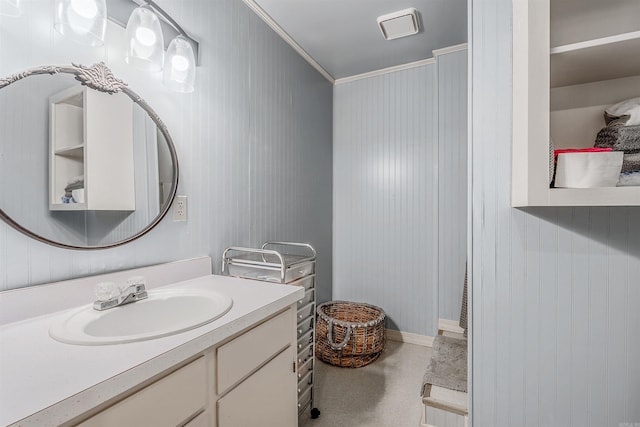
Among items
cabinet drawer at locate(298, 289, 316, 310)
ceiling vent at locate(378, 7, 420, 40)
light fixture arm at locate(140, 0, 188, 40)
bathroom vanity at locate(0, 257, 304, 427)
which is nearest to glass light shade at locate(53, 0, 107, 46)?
light fixture arm at locate(140, 0, 188, 40)

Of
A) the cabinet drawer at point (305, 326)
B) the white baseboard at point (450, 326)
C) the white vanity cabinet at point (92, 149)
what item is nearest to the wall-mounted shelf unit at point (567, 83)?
the cabinet drawer at point (305, 326)

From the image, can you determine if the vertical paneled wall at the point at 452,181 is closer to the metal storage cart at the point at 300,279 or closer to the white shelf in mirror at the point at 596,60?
the metal storage cart at the point at 300,279

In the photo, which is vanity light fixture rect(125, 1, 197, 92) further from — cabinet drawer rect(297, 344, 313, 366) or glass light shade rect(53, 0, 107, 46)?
cabinet drawer rect(297, 344, 313, 366)

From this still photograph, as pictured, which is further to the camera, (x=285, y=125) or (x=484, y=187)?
(x=285, y=125)

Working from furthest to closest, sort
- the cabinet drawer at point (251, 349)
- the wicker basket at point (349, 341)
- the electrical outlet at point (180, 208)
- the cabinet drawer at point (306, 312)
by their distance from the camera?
the wicker basket at point (349, 341), the cabinet drawer at point (306, 312), the electrical outlet at point (180, 208), the cabinet drawer at point (251, 349)

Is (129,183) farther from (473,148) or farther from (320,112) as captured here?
(320,112)

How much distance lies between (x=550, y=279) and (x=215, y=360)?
3.40 ft

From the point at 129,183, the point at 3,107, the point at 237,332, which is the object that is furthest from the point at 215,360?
the point at 3,107

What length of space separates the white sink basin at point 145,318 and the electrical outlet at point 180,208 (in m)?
0.37

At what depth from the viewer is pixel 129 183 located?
4.09ft

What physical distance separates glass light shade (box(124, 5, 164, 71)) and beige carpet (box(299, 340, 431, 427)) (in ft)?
6.25

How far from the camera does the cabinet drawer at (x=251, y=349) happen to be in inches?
35.3

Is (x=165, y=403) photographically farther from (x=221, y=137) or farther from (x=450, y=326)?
(x=450, y=326)

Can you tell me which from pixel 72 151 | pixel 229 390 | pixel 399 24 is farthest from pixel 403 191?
pixel 72 151
